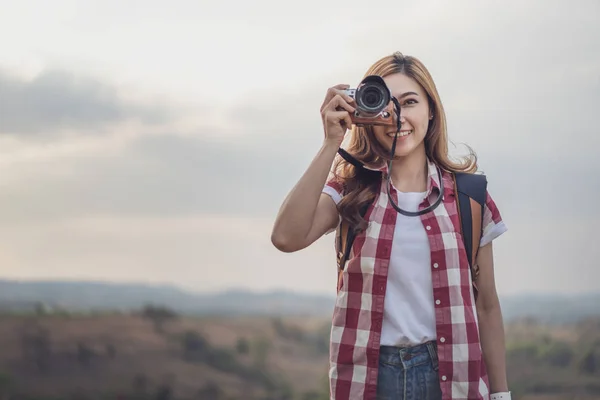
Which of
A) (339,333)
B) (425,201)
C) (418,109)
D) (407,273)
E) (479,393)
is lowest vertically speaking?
(479,393)

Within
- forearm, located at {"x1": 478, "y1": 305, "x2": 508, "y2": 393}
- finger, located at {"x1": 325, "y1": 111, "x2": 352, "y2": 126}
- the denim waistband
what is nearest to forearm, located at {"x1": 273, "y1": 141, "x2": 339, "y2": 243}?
finger, located at {"x1": 325, "y1": 111, "x2": 352, "y2": 126}

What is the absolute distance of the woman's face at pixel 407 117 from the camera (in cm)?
200

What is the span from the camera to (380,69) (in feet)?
6.80

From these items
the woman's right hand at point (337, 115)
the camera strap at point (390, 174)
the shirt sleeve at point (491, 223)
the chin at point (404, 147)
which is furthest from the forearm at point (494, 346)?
the woman's right hand at point (337, 115)

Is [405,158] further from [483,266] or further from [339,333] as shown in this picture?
[339,333]

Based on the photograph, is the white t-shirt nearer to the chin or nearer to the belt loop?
the belt loop

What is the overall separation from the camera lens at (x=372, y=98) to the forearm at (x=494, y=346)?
55cm

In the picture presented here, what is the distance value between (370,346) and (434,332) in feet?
0.48

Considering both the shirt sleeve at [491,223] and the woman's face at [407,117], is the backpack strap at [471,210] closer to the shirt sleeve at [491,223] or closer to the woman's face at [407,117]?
the shirt sleeve at [491,223]

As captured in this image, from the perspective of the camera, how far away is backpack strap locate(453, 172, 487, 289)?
6.40 feet

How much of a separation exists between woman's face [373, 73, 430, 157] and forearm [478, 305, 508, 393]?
17.3 inches

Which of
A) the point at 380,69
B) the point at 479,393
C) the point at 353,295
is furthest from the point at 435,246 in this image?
the point at 380,69

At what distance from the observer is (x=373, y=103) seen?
6.44ft

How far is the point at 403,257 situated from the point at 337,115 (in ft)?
1.21
